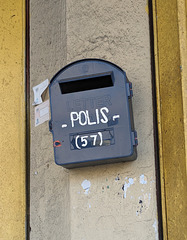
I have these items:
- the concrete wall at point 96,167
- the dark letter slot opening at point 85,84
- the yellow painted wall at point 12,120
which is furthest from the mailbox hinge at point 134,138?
the yellow painted wall at point 12,120

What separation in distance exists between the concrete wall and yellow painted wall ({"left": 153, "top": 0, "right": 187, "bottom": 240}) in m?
0.06

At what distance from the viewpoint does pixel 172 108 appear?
2604 mm

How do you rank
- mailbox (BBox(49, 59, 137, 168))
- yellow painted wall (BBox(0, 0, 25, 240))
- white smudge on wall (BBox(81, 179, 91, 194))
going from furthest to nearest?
yellow painted wall (BBox(0, 0, 25, 240)) < white smudge on wall (BBox(81, 179, 91, 194)) < mailbox (BBox(49, 59, 137, 168))

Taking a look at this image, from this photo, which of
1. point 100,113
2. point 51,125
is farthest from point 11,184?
point 100,113

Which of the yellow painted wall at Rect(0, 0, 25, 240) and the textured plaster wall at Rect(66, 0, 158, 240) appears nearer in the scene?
the textured plaster wall at Rect(66, 0, 158, 240)

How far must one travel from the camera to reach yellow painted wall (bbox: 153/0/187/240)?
8.04 ft

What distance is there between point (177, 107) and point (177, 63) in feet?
0.75

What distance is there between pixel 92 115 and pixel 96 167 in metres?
0.29

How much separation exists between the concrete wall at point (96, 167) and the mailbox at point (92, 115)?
0.12m

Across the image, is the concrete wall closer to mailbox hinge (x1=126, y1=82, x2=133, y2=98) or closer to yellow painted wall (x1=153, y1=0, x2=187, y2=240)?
yellow painted wall (x1=153, y1=0, x2=187, y2=240)

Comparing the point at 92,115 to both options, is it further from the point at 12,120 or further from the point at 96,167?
the point at 12,120

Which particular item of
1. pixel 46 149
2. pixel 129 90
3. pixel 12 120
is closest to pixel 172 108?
pixel 129 90

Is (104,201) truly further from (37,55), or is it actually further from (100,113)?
(37,55)

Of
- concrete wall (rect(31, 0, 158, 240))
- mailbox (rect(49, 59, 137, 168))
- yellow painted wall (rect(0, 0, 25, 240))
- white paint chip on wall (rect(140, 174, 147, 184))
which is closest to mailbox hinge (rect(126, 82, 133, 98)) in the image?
mailbox (rect(49, 59, 137, 168))
